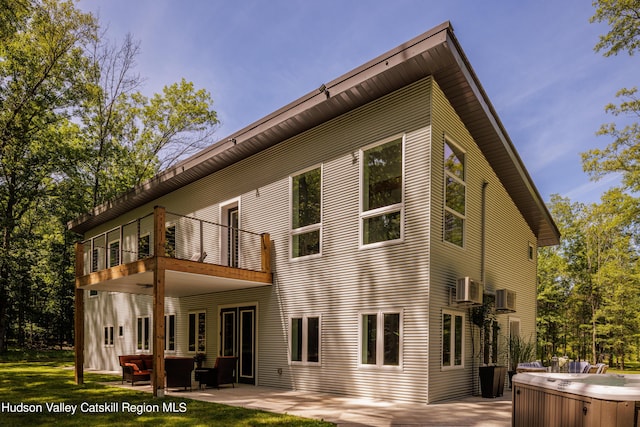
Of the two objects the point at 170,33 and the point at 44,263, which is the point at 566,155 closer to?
the point at 170,33

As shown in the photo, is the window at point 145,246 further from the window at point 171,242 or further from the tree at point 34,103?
the tree at point 34,103

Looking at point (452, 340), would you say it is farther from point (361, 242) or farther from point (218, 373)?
point (218, 373)

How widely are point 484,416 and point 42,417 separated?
6.77m

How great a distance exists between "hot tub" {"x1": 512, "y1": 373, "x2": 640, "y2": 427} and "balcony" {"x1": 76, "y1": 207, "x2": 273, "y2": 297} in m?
6.42

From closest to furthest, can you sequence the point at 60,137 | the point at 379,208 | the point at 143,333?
the point at 379,208 < the point at 143,333 < the point at 60,137

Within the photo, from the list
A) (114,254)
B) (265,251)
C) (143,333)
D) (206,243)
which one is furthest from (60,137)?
(265,251)

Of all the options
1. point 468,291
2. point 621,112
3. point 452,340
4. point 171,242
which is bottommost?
point 452,340

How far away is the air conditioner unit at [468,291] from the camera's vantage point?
29.1ft

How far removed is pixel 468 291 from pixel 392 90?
13.5ft

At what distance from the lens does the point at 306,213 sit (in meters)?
10.8

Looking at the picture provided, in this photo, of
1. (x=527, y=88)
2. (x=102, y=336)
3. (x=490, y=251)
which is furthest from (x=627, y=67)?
(x=102, y=336)

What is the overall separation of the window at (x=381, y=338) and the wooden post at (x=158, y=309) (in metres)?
3.80

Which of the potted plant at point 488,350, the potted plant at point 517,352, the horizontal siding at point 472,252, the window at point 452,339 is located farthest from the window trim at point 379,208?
the potted plant at point 517,352

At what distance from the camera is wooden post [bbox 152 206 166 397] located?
8703 millimetres
